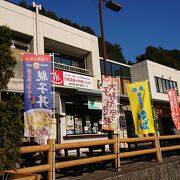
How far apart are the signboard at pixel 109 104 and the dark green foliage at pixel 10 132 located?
4.40m

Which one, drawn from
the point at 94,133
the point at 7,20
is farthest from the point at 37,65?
the point at 94,133

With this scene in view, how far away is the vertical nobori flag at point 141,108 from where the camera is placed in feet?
30.3

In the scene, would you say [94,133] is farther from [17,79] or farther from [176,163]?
[176,163]

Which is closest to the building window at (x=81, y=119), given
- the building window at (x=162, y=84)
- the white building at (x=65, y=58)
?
the white building at (x=65, y=58)

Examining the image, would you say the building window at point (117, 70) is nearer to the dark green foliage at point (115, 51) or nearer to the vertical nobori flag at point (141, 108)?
the vertical nobori flag at point (141, 108)

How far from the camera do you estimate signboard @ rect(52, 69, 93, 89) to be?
16.8 m

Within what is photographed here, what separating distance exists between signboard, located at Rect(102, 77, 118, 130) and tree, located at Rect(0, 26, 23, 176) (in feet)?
14.4

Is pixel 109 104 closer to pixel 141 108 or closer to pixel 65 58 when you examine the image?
pixel 141 108

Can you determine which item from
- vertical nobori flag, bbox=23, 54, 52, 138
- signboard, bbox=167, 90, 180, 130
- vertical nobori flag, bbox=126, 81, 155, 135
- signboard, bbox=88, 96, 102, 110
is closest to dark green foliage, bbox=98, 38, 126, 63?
signboard, bbox=88, 96, 102, 110

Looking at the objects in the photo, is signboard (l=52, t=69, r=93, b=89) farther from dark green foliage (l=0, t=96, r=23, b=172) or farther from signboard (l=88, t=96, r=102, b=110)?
dark green foliage (l=0, t=96, r=23, b=172)

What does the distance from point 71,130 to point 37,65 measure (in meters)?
10.8

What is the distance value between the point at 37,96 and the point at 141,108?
4150 millimetres

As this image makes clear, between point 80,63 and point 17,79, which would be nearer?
point 17,79

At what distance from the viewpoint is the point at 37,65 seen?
21.6 feet
